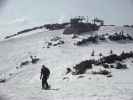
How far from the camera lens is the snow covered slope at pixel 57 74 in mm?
17422

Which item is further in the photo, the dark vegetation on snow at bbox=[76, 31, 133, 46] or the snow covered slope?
the dark vegetation on snow at bbox=[76, 31, 133, 46]

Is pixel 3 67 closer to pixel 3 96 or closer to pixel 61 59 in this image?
pixel 61 59

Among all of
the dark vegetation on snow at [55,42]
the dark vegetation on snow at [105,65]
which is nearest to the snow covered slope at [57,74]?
the dark vegetation on snow at [55,42]

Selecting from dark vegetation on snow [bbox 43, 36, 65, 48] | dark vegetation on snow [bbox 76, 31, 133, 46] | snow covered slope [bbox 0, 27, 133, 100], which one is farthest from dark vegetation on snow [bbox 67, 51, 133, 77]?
dark vegetation on snow [bbox 43, 36, 65, 48]

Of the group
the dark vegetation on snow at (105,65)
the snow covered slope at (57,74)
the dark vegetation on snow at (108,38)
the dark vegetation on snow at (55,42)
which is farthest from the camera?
the dark vegetation on snow at (108,38)

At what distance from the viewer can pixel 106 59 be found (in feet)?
118

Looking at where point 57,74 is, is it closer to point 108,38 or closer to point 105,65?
point 105,65

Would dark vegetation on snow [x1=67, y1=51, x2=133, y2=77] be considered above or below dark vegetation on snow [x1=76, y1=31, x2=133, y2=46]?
above

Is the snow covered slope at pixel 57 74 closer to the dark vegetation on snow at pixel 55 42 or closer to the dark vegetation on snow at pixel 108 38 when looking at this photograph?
the dark vegetation on snow at pixel 55 42

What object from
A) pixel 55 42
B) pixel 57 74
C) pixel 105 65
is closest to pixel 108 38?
pixel 55 42

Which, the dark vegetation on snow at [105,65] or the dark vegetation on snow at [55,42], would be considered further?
the dark vegetation on snow at [55,42]

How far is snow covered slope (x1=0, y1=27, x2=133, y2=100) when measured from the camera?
17.4 meters

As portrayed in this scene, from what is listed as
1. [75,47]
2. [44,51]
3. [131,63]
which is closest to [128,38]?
[75,47]

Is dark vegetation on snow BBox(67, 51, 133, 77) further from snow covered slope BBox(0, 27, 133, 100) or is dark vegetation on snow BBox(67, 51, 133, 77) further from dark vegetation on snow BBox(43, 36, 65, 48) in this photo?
dark vegetation on snow BBox(43, 36, 65, 48)
